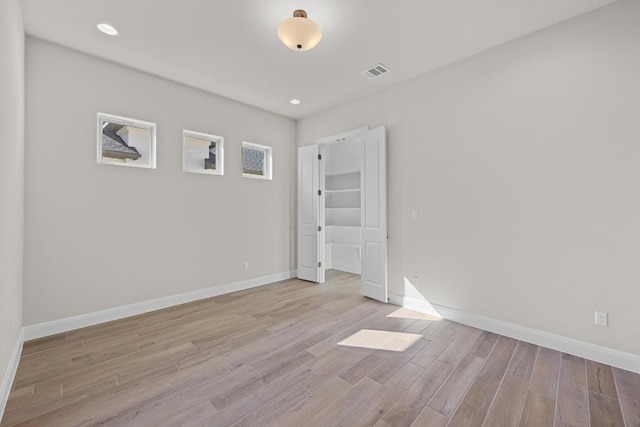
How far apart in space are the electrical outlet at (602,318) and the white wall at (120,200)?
4.36 meters

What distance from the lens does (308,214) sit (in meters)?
5.19

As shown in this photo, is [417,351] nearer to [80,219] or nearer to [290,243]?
[290,243]

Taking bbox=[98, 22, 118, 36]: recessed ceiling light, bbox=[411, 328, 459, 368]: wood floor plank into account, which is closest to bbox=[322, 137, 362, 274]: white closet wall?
bbox=[411, 328, 459, 368]: wood floor plank

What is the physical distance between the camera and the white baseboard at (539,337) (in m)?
2.28

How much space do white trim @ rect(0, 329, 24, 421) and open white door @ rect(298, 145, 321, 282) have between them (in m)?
3.69

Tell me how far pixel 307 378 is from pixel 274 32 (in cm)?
327

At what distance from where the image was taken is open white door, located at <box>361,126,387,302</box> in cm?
393

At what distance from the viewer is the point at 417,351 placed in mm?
2561

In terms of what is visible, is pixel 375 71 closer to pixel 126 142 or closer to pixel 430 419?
pixel 126 142

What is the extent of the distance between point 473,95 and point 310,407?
11.7 ft

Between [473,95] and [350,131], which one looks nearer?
[473,95]

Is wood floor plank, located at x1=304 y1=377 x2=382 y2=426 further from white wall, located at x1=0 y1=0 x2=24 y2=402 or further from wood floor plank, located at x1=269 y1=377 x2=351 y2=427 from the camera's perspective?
white wall, located at x1=0 y1=0 x2=24 y2=402

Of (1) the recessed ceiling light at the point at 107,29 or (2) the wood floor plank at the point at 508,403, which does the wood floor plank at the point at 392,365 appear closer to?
(2) the wood floor plank at the point at 508,403

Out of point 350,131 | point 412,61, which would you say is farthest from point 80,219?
point 412,61
